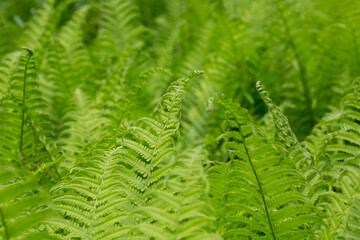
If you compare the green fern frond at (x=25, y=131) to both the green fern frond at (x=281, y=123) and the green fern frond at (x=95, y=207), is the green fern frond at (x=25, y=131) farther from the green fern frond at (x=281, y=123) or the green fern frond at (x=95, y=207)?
the green fern frond at (x=281, y=123)

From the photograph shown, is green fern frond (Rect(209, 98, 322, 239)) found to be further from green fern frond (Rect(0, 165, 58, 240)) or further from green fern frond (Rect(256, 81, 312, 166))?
green fern frond (Rect(0, 165, 58, 240))

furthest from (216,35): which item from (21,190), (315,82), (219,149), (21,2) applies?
(21,2)

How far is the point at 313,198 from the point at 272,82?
1.49 meters

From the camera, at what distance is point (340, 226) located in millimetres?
853

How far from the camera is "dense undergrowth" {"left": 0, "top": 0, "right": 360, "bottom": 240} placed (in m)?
0.89

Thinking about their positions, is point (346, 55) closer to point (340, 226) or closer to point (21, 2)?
point (340, 226)

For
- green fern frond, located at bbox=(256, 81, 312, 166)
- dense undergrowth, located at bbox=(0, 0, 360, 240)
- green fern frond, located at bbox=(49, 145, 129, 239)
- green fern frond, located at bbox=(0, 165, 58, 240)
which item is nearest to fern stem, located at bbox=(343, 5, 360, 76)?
dense undergrowth, located at bbox=(0, 0, 360, 240)

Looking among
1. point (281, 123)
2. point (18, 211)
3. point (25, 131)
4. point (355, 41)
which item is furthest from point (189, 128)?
point (18, 211)

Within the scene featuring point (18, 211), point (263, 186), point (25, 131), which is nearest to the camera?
point (18, 211)

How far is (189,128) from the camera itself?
2166mm

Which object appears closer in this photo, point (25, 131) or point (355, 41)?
point (25, 131)

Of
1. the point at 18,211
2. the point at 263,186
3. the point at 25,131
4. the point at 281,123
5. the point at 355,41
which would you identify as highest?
the point at 355,41

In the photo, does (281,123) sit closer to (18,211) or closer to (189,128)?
(18,211)

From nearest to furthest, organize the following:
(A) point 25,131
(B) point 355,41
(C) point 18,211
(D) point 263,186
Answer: (C) point 18,211, (D) point 263,186, (A) point 25,131, (B) point 355,41
